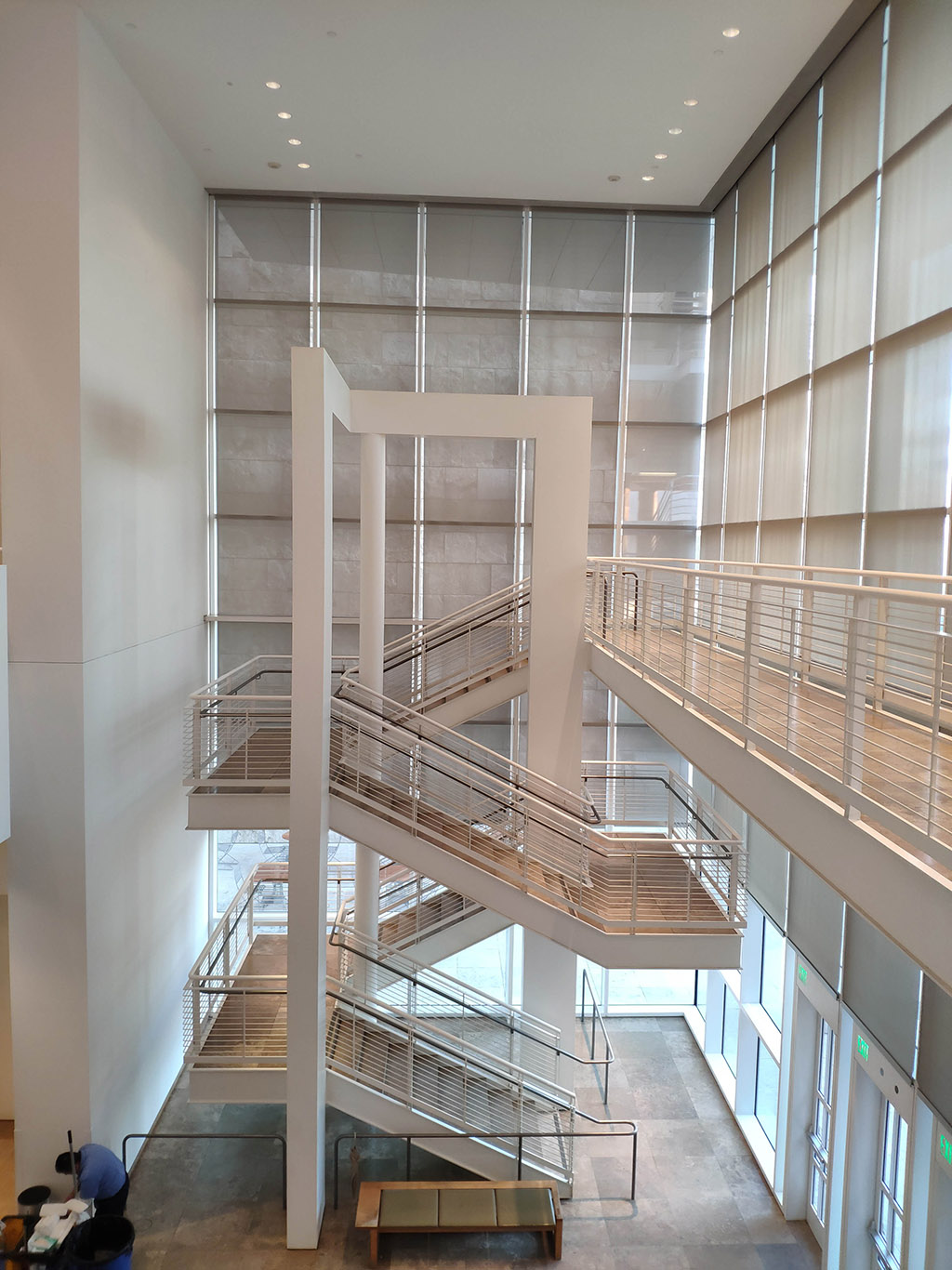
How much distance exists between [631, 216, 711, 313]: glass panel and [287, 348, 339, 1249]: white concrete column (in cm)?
618

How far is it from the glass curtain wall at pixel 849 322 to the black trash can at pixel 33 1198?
9.24 m

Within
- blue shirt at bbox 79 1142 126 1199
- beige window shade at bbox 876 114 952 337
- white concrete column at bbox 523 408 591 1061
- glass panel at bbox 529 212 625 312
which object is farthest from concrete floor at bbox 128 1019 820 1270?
glass panel at bbox 529 212 625 312

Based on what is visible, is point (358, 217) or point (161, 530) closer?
point (161, 530)

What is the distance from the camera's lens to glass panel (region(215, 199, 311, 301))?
11500mm

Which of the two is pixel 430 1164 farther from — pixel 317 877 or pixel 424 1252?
pixel 317 877

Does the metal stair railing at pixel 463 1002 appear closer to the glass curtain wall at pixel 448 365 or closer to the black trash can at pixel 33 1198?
the black trash can at pixel 33 1198

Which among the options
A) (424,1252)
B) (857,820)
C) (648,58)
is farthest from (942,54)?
(424,1252)

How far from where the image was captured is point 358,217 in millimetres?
11523

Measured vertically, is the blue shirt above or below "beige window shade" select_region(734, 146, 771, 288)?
below

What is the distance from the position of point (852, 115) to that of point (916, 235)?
1978mm

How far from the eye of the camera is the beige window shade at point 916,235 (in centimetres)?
647

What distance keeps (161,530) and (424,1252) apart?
7727 millimetres

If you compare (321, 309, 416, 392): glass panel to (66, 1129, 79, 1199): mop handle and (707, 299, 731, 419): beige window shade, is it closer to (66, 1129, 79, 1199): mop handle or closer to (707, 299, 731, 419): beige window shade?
(707, 299, 731, 419): beige window shade

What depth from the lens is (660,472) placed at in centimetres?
1205
